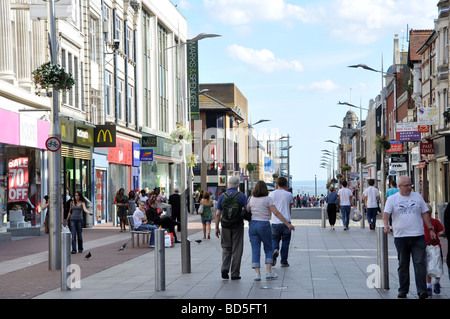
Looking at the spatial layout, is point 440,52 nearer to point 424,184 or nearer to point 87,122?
point 424,184

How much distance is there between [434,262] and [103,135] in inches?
1111

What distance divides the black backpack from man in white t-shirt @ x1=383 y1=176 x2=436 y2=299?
3.31m

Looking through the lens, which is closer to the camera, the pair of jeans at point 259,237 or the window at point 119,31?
the pair of jeans at point 259,237

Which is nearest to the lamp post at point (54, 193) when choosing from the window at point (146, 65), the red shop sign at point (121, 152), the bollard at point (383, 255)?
the bollard at point (383, 255)

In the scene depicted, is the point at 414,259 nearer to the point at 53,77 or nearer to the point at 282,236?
the point at 282,236

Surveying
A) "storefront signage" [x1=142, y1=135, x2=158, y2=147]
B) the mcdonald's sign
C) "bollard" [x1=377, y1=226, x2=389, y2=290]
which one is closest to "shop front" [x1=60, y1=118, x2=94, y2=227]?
the mcdonald's sign

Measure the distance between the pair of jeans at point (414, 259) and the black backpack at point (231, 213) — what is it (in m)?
3.40

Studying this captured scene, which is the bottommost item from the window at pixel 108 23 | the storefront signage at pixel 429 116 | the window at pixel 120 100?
the storefront signage at pixel 429 116

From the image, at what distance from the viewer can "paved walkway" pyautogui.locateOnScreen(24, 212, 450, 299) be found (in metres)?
11.6

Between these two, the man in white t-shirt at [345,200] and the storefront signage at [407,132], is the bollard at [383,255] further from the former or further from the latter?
the storefront signage at [407,132]

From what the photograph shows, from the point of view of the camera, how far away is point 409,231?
1091cm

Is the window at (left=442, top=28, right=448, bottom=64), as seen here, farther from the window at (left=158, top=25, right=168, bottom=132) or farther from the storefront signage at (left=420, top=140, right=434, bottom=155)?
the window at (left=158, top=25, right=168, bottom=132)

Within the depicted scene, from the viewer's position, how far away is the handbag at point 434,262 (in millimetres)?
10945
